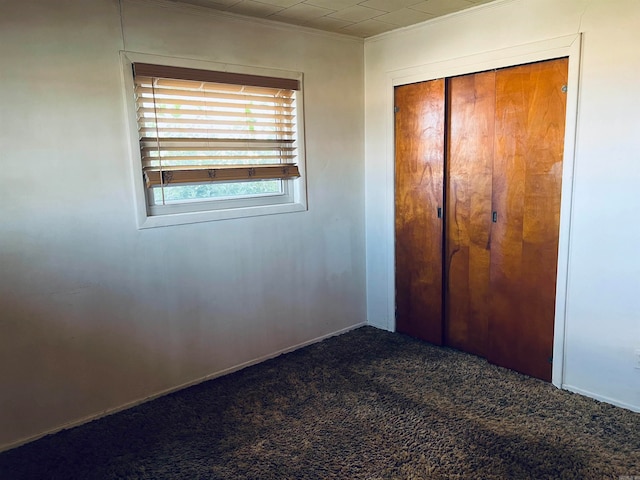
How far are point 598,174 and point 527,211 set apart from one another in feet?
1.45

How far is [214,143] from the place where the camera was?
298 cm

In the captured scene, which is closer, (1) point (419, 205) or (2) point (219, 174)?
(2) point (219, 174)

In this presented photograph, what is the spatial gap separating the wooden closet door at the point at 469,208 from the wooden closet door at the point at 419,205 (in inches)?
3.0

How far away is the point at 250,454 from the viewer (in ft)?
7.66

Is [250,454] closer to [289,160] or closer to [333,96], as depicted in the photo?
[289,160]

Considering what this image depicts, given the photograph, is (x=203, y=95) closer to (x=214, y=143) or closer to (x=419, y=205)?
(x=214, y=143)

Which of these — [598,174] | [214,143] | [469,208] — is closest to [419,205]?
[469,208]

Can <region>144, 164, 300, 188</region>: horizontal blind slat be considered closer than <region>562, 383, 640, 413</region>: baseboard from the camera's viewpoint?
No

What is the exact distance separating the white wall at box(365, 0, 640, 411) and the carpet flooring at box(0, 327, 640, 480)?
289 millimetres

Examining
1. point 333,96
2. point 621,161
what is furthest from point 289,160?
point 621,161

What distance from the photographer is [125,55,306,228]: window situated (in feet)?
8.97

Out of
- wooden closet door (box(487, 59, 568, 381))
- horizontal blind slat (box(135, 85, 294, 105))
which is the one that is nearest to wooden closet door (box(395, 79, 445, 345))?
wooden closet door (box(487, 59, 568, 381))

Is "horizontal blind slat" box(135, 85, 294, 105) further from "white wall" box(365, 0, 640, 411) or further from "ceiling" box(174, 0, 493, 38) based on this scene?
"white wall" box(365, 0, 640, 411)

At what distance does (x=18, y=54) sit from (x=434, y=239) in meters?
2.74
